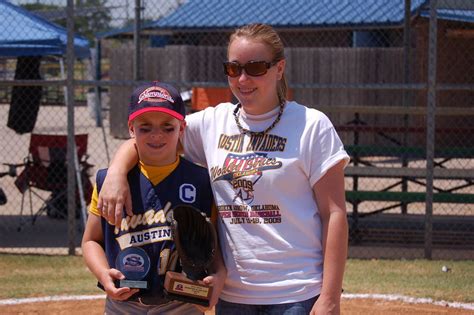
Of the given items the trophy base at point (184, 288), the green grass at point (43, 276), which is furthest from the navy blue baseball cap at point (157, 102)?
the green grass at point (43, 276)

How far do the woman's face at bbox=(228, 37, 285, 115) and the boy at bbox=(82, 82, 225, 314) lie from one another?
263 mm

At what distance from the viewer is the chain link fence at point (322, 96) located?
367 inches

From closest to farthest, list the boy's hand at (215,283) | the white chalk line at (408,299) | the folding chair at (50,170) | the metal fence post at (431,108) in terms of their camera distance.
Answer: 1. the boy's hand at (215,283)
2. the white chalk line at (408,299)
3. the metal fence post at (431,108)
4. the folding chair at (50,170)

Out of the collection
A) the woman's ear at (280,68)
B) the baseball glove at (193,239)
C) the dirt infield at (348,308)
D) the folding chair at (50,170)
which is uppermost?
the woman's ear at (280,68)

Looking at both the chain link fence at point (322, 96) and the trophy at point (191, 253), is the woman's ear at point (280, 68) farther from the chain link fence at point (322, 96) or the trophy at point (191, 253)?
the chain link fence at point (322, 96)

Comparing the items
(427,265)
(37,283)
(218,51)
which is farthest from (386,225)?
(218,51)

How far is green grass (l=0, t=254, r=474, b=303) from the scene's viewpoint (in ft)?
23.9

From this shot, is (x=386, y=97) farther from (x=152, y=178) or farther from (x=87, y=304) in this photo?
(x=152, y=178)

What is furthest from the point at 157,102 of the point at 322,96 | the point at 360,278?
the point at 322,96

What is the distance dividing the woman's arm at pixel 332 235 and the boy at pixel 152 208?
0.39 meters

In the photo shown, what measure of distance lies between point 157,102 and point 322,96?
53.4ft

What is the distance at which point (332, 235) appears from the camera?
2.98 meters

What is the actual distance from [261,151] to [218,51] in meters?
16.8

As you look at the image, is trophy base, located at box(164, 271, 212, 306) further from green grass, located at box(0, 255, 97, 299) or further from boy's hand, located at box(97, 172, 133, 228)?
green grass, located at box(0, 255, 97, 299)
